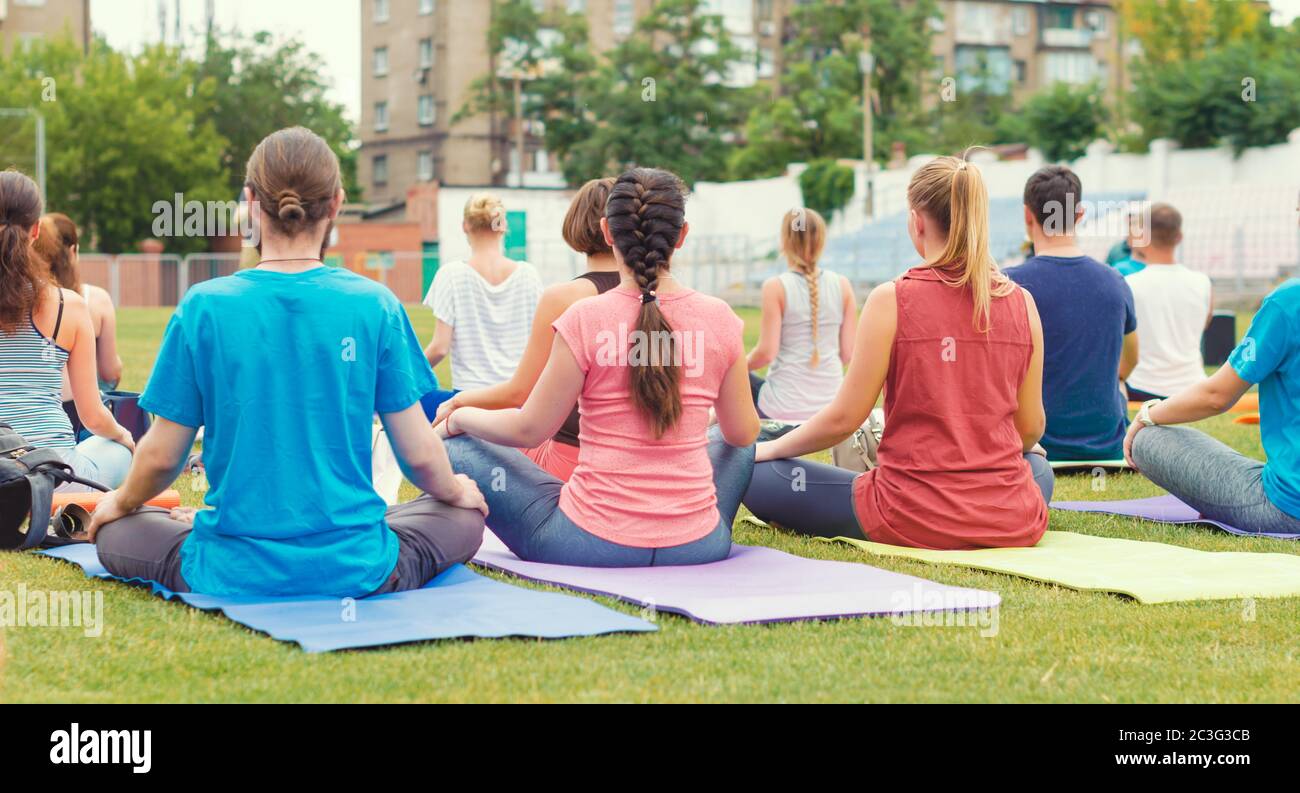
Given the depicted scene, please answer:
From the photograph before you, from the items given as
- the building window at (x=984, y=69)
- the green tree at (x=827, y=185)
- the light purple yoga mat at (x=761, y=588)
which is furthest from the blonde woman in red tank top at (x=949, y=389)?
the building window at (x=984, y=69)

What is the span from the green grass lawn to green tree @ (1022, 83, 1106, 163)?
46.6 metres

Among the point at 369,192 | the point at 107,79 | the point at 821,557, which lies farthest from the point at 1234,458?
the point at 369,192

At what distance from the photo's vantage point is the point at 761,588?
17.5 ft

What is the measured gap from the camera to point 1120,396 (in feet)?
28.8

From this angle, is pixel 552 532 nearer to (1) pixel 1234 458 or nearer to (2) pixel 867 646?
(2) pixel 867 646

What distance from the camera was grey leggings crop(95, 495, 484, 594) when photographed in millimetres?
5086

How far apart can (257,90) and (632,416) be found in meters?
66.3

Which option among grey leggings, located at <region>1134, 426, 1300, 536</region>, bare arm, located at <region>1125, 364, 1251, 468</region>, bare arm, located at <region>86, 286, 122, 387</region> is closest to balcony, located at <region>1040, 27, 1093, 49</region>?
grey leggings, located at <region>1134, 426, 1300, 536</region>

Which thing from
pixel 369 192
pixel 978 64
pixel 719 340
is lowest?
pixel 719 340

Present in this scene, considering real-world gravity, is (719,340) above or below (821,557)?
above

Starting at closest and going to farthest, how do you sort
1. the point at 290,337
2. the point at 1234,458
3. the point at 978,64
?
the point at 290,337, the point at 1234,458, the point at 978,64

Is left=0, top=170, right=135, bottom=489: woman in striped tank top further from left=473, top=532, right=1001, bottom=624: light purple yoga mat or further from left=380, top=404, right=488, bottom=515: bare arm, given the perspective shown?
left=380, top=404, right=488, bottom=515: bare arm

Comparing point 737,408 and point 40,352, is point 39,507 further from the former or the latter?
point 737,408

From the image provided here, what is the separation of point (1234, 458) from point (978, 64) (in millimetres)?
63471
